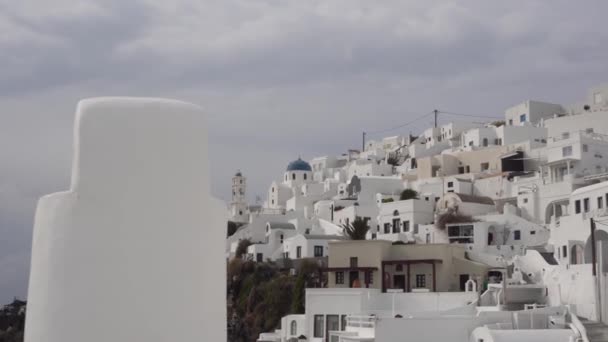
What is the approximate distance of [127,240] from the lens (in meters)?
4.70

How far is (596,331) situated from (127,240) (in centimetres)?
2231

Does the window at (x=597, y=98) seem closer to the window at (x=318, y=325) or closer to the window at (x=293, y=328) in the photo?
the window at (x=293, y=328)

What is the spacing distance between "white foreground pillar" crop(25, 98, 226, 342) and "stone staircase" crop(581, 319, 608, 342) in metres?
21.2

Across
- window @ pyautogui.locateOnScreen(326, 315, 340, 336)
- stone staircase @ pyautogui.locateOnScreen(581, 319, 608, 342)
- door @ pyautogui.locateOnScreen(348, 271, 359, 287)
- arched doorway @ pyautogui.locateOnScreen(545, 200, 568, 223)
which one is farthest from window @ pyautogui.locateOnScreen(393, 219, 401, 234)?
stone staircase @ pyautogui.locateOnScreen(581, 319, 608, 342)

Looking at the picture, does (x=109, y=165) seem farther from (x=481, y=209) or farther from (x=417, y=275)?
(x=481, y=209)

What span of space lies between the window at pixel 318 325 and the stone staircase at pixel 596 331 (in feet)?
38.5

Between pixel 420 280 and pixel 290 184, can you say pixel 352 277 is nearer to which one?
pixel 420 280

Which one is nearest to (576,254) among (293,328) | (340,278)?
(340,278)

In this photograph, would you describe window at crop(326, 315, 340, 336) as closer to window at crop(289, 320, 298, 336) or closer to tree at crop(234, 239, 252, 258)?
window at crop(289, 320, 298, 336)

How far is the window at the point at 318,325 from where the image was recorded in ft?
109

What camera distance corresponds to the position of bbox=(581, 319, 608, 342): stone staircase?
23.5m

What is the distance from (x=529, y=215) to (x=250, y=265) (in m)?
18.4

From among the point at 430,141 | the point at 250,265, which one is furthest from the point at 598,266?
the point at 430,141

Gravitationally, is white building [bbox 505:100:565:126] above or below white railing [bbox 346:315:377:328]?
above
